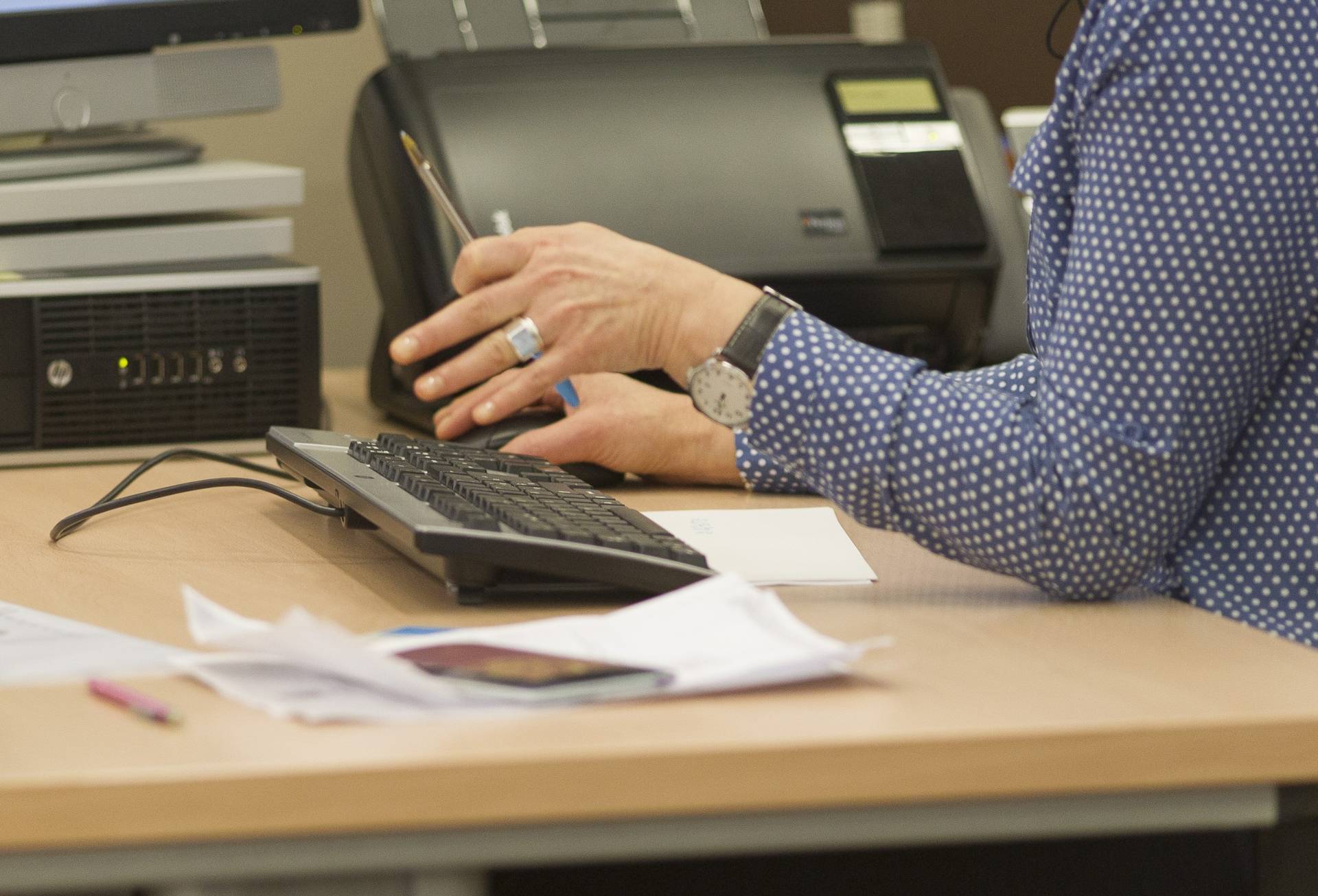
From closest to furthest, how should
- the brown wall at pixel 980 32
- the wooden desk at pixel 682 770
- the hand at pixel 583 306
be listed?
the wooden desk at pixel 682 770 < the hand at pixel 583 306 < the brown wall at pixel 980 32

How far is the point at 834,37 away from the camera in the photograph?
1.37 m

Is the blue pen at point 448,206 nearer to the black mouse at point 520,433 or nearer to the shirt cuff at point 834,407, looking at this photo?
the black mouse at point 520,433

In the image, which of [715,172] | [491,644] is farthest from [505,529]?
[715,172]

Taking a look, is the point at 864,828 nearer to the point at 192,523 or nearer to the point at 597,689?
the point at 597,689

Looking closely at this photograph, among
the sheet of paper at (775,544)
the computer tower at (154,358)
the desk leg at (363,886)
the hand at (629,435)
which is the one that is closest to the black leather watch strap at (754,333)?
the sheet of paper at (775,544)

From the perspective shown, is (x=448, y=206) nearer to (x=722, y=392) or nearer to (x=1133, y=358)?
(x=722, y=392)

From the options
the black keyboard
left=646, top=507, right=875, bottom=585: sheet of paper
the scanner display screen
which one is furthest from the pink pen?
the scanner display screen

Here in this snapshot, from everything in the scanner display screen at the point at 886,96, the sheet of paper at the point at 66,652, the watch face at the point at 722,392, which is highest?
the scanner display screen at the point at 886,96

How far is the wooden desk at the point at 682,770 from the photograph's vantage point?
47 centimetres

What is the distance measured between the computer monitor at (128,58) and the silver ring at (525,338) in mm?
430

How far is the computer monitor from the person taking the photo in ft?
3.76

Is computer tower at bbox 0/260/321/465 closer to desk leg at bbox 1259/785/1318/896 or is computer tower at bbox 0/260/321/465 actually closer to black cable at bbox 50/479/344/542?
black cable at bbox 50/479/344/542

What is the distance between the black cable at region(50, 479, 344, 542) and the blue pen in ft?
0.62

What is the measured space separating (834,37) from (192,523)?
2.53 ft
